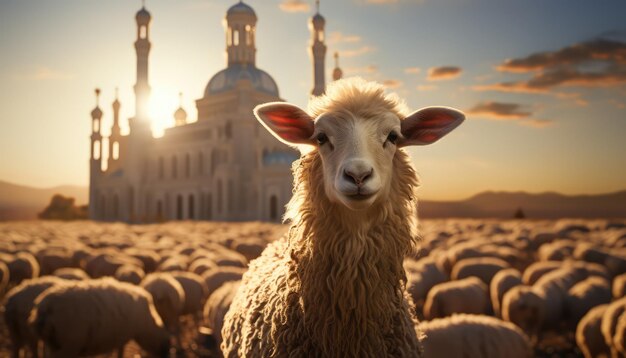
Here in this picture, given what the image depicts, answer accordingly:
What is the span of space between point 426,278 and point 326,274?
6903 millimetres

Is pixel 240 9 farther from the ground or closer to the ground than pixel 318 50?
farther from the ground

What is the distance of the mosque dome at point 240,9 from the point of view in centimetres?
6335

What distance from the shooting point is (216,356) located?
6.14m

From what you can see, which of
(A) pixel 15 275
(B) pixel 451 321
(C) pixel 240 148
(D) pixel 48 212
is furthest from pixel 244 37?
(B) pixel 451 321

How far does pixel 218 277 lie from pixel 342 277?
6336 millimetres

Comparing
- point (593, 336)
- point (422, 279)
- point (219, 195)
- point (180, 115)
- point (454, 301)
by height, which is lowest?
point (593, 336)

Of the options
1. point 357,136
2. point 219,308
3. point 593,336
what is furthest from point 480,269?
point 357,136

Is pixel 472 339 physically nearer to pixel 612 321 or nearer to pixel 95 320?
pixel 612 321

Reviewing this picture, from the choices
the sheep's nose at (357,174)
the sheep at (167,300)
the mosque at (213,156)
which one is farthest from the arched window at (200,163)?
the sheep's nose at (357,174)

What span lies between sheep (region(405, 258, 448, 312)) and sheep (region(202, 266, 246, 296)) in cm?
312

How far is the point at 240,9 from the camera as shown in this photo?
63250 mm

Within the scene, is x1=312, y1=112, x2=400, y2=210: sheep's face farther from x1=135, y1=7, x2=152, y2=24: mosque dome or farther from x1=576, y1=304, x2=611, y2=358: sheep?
x1=135, y1=7, x2=152, y2=24: mosque dome

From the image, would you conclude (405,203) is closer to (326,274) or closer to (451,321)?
(326,274)

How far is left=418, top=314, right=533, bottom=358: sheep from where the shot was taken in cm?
476
